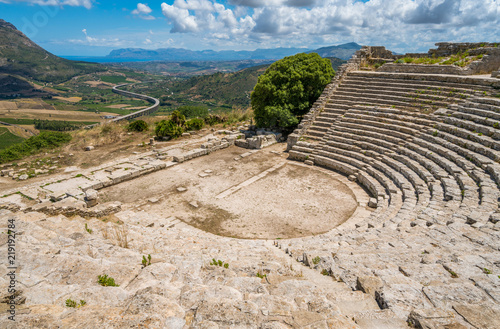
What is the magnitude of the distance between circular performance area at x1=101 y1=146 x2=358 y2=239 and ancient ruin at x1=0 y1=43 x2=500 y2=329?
89 mm

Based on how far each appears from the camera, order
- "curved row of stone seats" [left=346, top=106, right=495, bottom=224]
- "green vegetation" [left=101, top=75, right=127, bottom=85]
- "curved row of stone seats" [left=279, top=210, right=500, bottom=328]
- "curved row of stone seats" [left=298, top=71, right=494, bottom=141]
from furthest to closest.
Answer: "green vegetation" [left=101, top=75, right=127, bottom=85] → "curved row of stone seats" [left=298, top=71, right=494, bottom=141] → "curved row of stone seats" [left=346, top=106, right=495, bottom=224] → "curved row of stone seats" [left=279, top=210, right=500, bottom=328]

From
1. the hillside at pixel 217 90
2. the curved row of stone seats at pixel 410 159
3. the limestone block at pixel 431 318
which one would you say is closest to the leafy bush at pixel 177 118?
the curved row of stone seats at pixel 410 159

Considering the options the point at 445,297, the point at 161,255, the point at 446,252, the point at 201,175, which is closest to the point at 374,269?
the point at 445,297

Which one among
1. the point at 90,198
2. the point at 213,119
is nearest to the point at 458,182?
the point at 90,198

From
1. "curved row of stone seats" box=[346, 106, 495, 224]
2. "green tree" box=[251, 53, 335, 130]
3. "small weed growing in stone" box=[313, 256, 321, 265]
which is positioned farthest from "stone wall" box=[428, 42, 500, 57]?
"small weed growing in stone" box=[313, 256, 321, 265]

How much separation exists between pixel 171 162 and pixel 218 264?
35.8 feet

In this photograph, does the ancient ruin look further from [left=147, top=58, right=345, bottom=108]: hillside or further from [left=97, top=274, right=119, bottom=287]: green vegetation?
[left=147, top=58, right=345, bottom=108]: hillside

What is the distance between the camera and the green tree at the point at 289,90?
1898 cm

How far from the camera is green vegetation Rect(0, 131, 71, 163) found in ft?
51.5

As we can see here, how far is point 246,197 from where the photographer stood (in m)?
11.9

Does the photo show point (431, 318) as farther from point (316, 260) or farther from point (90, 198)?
point (90, 198)

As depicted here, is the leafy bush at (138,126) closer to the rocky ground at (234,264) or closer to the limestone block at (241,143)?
the limestone block at (241,143)

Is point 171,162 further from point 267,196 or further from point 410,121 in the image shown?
point 410,121

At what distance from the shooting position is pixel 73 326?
2.59 meters
